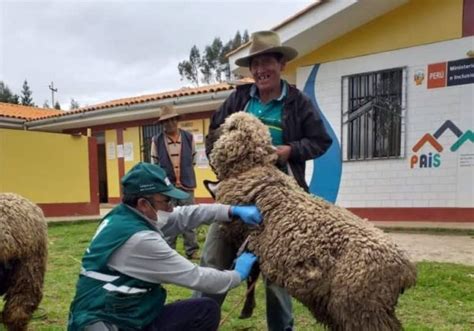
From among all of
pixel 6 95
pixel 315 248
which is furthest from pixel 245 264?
pixel 6 95

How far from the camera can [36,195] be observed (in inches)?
438

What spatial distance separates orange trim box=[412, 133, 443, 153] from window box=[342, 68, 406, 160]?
0.29m

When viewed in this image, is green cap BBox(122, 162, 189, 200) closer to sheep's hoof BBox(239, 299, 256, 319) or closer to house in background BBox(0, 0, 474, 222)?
sheep's hoof BBox(239, 299, 256, 319)

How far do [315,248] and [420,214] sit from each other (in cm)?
741

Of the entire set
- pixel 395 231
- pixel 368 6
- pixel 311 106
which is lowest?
pixel 395 231

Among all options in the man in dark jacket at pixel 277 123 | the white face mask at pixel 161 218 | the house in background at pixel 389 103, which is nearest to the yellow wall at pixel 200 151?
the house in background at pixel 389 103

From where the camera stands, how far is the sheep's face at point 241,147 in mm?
2643

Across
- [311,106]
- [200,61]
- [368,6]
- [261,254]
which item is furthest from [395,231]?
[200,61]

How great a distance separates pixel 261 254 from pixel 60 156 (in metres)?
10.4

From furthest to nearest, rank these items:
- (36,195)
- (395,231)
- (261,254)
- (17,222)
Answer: (36,195), (395,231), (17,222), (261,254)

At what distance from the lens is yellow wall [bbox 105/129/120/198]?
15.3 metres

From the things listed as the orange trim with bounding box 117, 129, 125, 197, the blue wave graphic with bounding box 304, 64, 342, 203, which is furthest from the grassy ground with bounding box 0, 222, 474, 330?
the orange trim with bounding box 117, 129, 125, 197

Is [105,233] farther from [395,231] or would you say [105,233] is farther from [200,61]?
[200,61]

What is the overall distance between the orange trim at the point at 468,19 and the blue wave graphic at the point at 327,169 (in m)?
2.86
